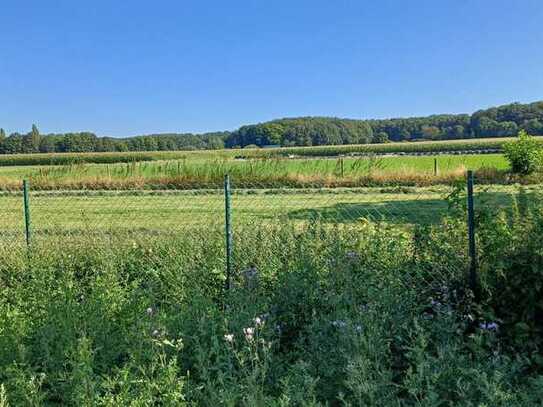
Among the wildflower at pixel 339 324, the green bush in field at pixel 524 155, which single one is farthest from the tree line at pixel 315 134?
the wildflower at pixel 339 324

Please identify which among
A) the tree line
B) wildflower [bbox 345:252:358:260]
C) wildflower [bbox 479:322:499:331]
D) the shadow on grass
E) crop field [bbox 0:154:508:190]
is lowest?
wildflower [bbox 479:322:499:331]

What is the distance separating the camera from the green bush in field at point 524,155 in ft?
Result: 66.9

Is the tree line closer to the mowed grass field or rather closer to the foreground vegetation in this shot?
the mowed grass field

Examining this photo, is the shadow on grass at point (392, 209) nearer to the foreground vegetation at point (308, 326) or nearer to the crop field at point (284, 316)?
the crop field at point (284, 316)

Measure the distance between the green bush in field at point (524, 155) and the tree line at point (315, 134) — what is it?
53.4m

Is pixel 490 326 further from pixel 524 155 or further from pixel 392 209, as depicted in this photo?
Result: pixel 524 155

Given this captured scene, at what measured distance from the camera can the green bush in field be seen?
20406mm

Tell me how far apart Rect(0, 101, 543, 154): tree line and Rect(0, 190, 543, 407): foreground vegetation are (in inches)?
2663

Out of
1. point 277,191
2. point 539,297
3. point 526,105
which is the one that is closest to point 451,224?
point 539,297

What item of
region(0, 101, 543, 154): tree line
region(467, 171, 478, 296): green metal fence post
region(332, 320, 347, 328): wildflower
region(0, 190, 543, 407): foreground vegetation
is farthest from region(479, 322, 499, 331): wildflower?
region(0, 101, 543, 154): tree line

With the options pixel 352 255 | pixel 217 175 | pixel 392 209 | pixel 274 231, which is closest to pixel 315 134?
pixel 217 175

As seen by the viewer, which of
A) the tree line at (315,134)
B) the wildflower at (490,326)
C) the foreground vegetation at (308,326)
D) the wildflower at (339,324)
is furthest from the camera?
the tree line at (315,134)

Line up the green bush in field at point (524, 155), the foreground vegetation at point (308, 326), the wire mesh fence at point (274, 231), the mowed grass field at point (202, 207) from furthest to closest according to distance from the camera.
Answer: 1. the green bush in field at point (524, 155)
2. the mowed grass field at point (202, 207)
3. the wire mesh fence at point (274, 231)
4. the foreground vegetation at point (308, 326)

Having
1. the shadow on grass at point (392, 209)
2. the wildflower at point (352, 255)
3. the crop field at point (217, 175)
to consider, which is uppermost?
the crop field at point (217, 175)
